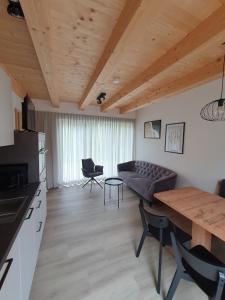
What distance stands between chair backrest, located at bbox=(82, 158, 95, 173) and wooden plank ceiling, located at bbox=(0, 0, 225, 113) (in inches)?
97.4

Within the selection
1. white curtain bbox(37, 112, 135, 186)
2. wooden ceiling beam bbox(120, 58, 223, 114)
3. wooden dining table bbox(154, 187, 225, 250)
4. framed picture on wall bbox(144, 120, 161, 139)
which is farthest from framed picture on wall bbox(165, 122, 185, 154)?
white curtain bbox(37, 112, 135, 186)

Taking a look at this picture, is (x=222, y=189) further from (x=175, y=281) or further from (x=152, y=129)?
(x=152, y=129)

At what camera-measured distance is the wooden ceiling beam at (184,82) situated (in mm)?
2205

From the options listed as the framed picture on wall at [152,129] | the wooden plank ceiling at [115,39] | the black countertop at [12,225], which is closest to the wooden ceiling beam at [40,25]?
the wooden plank ceiling at [115,39]

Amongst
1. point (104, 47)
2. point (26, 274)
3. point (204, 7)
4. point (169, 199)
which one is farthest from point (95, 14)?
point (26, 274)

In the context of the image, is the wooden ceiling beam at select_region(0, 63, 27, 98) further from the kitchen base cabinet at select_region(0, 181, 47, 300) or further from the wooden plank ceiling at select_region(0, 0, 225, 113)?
the kitchen base cabinet at select_region(0, 181, 47, 300)

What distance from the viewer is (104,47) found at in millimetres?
1806

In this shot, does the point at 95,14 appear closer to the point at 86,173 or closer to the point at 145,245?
the point at 145,245

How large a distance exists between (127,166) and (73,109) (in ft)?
8.24

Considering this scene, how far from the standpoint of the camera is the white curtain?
4.54 meters

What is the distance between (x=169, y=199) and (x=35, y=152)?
1.99m

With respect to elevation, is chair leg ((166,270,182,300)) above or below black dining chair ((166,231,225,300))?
below

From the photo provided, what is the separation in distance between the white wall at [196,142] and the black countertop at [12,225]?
2996 millimetres

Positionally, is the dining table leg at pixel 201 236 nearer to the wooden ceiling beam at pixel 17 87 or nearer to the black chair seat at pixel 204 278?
the black chair seat at pixel 204 278
